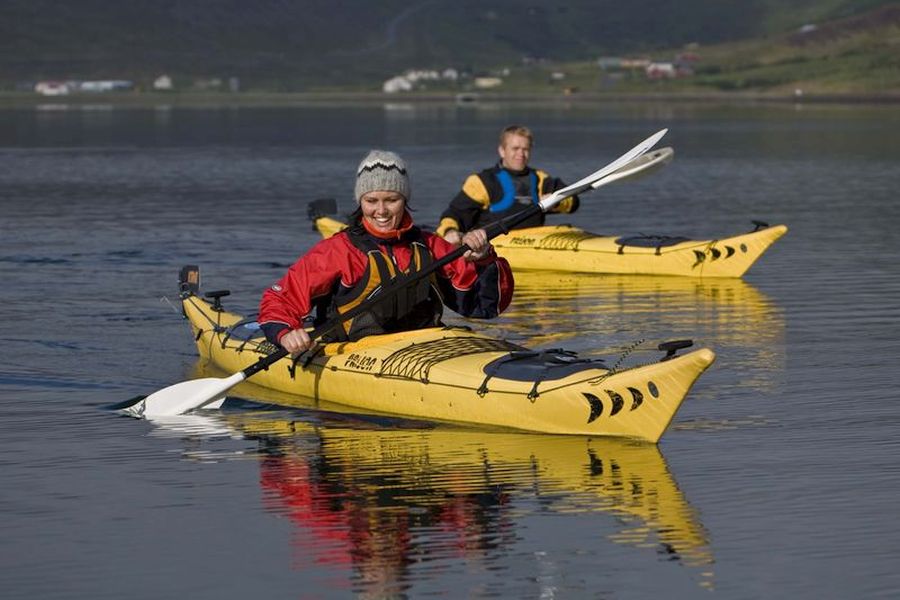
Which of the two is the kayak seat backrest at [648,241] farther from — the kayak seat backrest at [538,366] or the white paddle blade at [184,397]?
the kayak seat backrest at [538,366]

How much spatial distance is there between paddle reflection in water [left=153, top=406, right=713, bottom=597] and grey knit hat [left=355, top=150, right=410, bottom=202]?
183 cm

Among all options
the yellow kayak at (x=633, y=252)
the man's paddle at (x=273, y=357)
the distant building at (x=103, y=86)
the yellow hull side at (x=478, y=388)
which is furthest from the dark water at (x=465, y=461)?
the distant building at (x=103, y=86)

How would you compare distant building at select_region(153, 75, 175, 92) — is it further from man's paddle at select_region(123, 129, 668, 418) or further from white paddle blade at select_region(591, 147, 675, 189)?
man's paddle at select_region(123, 129, 668, 418)

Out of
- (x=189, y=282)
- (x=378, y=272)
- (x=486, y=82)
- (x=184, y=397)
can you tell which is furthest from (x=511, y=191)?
(x=486, y=82)

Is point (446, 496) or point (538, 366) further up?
point (538, 366)

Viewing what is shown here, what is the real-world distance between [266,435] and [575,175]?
34.8 meters

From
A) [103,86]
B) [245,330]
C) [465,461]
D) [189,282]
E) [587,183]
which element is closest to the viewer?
[465,461]

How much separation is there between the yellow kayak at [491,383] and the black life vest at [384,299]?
5.0 inches

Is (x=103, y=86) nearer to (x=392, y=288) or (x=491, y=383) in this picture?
(x=392, y=288)

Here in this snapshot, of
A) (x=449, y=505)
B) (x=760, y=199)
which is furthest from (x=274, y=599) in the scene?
(x=760, y=199)

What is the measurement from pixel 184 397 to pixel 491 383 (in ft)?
9.07

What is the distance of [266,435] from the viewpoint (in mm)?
14539

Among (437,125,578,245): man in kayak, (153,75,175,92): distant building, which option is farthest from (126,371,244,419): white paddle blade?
(153,75,175,92): distant building

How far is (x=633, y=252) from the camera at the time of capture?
81.4 ft
